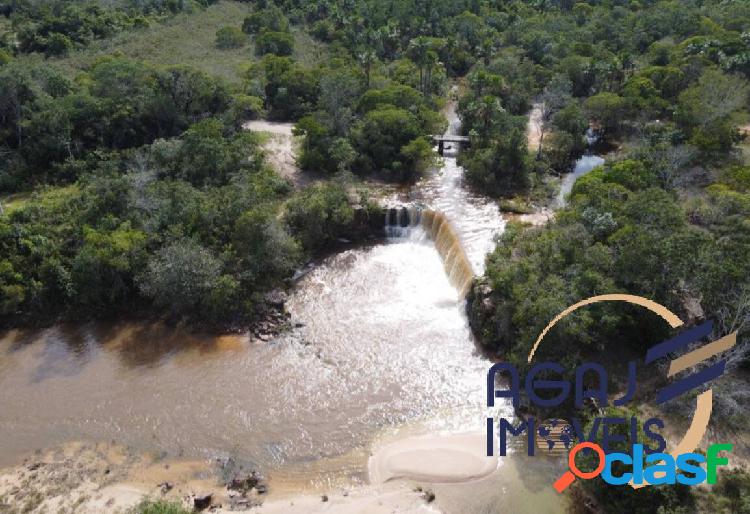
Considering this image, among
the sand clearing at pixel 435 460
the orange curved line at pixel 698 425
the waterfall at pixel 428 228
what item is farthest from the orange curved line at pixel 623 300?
the waterfall at pixel 428 228

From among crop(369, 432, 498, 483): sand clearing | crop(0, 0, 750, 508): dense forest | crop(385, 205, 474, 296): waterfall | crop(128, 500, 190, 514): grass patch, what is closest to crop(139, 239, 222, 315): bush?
crop(0, 0, 750, 508): dense forest

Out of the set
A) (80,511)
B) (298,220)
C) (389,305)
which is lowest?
(80,511)

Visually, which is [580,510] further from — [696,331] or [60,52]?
[60,52]

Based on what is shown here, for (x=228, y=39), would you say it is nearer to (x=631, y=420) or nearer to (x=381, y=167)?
(x=381, y=167)

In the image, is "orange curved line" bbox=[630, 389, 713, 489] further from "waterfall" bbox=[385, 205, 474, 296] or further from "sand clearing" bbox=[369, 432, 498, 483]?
"waterfall" bbox=[385, 205, 474, 296]

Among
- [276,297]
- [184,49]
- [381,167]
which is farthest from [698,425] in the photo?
[184,49]

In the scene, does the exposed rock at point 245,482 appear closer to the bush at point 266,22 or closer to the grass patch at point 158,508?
the grass patch at point 158,508

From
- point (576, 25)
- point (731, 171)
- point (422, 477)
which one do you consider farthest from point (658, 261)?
point (576, 25)

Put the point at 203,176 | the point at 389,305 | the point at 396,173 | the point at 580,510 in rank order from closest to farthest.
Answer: the point at 580,510 → the point at 389,305 → the point at 203,176 → the point at 396,173
